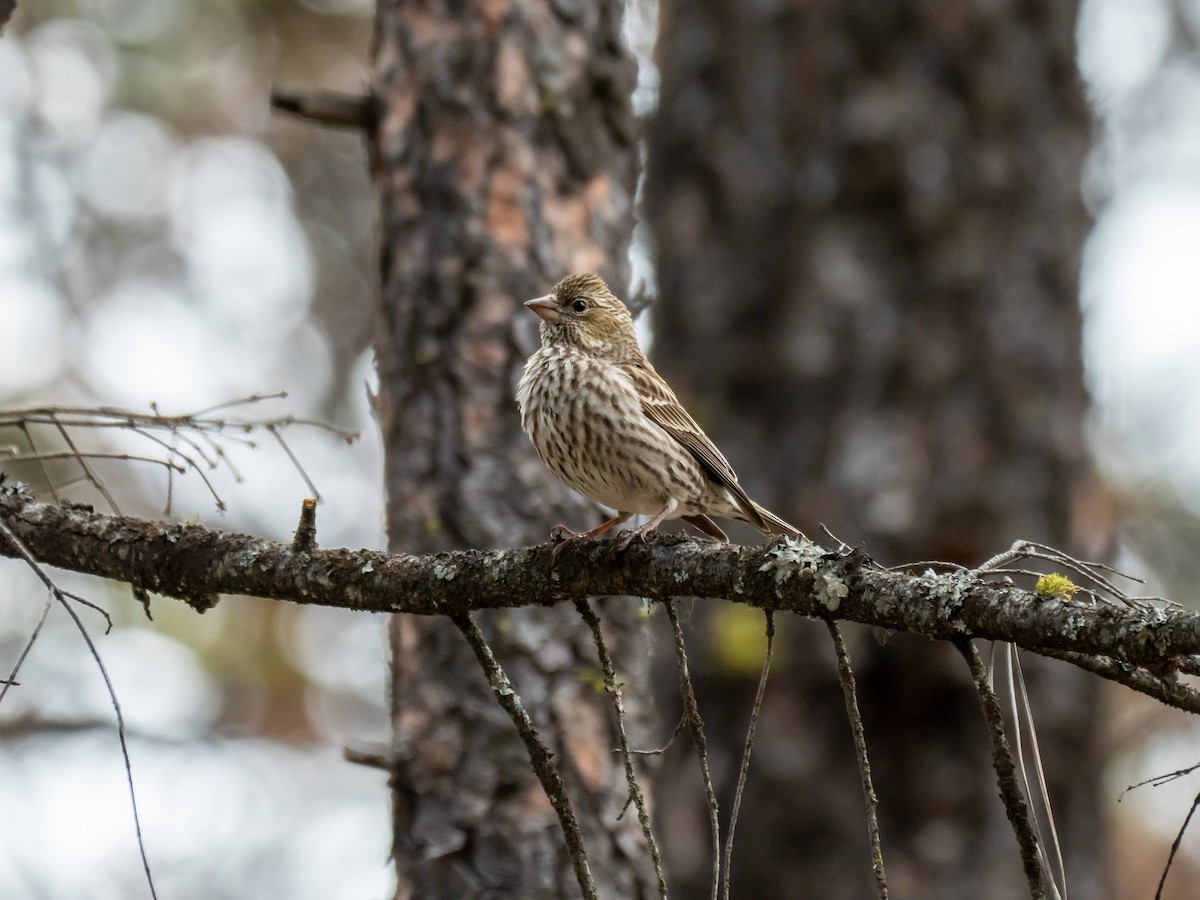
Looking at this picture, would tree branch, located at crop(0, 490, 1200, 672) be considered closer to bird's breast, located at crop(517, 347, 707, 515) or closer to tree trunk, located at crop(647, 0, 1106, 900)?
bird's breast, located at crop(517, 347, 707, 515)

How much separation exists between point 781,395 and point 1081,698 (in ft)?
6.78

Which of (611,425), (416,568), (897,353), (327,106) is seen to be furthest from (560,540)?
(897,353)

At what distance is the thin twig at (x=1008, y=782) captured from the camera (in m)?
2.21

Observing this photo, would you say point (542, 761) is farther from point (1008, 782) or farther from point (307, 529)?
point (1008, 782)

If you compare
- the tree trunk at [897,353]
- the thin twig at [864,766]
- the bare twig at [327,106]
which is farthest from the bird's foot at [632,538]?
the tree trunk at [897,353]

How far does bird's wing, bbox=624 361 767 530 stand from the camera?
5.01 meters

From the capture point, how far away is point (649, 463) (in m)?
4.73

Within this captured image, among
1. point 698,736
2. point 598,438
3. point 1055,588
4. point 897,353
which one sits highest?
point 897,353

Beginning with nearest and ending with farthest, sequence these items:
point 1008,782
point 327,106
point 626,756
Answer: point 1008,782 → point 626,756 → point 327,106

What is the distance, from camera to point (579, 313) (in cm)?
508

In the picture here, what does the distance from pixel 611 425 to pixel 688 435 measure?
444mm

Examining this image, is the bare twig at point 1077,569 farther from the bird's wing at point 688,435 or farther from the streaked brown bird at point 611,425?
the bird's wing at point 688,435

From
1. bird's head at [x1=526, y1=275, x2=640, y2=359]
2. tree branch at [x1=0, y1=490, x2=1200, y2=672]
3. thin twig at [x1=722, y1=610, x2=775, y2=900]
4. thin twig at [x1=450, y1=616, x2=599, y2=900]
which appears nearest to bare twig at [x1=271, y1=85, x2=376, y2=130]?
bird's head at [x1=526, y1=275, x2=640, y2=359]

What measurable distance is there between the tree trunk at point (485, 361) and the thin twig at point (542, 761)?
1.71m
